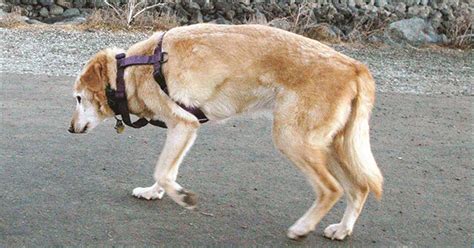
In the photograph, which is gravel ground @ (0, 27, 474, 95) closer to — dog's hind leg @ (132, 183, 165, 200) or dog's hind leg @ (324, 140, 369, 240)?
dog's hind leg @ (132, 183, 165, 200)

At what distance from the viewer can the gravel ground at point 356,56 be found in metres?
Result: 11.1

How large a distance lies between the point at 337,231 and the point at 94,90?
2.15m

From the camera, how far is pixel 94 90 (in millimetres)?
5457

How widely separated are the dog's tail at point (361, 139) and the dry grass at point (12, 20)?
11.6 m

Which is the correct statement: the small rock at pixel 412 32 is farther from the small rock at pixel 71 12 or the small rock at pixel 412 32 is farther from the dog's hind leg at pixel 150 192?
the dog's hind leg at pixel 150 192

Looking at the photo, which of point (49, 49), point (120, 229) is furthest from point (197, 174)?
point (49, 49)

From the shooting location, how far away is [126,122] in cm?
561

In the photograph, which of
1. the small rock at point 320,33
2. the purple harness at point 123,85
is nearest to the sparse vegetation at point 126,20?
the small rock at point 320,33

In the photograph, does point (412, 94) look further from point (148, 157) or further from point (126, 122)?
point (126, 122)

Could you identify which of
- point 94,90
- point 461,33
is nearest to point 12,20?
point 461,33

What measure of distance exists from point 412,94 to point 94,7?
30.5 ft

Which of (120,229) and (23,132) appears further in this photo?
(23,132)

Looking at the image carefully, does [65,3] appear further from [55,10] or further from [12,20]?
[12,20]

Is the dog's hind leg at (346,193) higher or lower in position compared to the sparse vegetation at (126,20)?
higher
